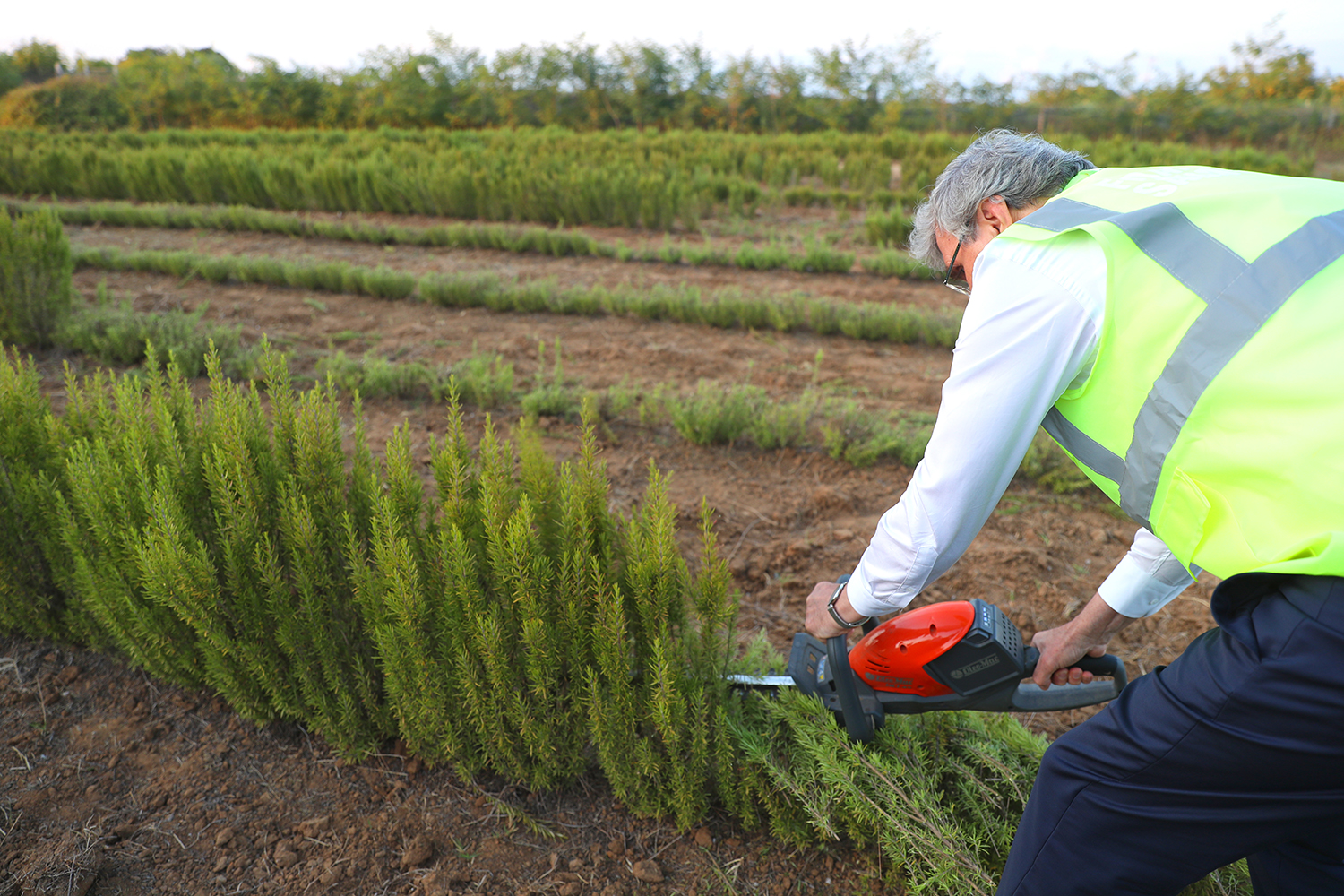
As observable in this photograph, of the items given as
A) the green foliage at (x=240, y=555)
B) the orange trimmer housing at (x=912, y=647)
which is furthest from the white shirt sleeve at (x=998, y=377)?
the green foliage at (x=240, y=555)

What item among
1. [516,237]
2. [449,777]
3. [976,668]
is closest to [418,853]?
[449,777]

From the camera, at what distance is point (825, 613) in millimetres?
1768

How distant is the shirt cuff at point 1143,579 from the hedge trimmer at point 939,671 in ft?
0.73

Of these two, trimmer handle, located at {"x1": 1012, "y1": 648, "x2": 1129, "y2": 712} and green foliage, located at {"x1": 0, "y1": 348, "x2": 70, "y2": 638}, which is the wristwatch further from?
green foliage, located at {"x1": 0, "y1": 348, "x2": 70, "y2": 638}

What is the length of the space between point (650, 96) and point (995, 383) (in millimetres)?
22429

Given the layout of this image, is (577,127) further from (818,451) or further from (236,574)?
(236,574)

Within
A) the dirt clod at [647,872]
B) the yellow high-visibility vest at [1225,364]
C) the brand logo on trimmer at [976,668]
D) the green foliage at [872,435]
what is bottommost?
the dirt clod at [647,872]

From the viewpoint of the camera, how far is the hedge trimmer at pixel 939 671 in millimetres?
1914

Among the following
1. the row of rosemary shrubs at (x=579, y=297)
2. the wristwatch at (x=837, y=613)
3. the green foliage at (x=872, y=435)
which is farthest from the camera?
the row of rosemary shrubs at (x=579, y=297)

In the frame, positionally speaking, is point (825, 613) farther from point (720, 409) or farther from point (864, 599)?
point (720, 409)

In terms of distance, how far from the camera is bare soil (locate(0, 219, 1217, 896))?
193cm

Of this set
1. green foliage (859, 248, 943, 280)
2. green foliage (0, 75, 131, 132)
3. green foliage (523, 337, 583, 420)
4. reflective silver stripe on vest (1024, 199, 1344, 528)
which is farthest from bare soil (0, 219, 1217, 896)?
green foliage (0, 75, 131, 132)

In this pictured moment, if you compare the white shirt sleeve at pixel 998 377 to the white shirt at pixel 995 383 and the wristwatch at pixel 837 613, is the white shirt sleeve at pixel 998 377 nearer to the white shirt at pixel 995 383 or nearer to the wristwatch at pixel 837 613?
the white shirt at pixel 995 383

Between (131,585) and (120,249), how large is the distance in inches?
294
